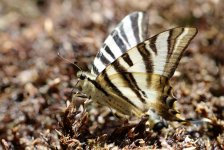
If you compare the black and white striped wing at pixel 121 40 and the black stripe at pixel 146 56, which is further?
the black and white striped wing at pixel 121 40

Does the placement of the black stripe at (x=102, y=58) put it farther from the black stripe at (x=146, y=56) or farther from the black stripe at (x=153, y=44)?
the black stripe at (x=153, y=44)

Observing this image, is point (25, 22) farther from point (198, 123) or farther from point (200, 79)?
point (198, 123)

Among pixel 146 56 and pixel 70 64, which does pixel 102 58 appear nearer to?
pixel 146 56

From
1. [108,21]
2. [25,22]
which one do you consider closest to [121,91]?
[108,21]

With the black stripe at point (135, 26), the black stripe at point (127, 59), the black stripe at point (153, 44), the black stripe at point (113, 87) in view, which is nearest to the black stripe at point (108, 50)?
the black stripe at point (135, 26)

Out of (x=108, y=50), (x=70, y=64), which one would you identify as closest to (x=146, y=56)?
(x=108, y=50)

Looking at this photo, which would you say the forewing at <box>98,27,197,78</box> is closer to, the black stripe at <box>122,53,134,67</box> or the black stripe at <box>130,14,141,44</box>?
the black stripe at <box>122,53,134,67</box>
